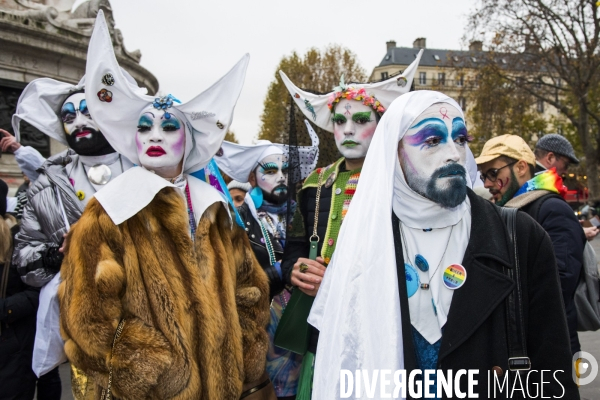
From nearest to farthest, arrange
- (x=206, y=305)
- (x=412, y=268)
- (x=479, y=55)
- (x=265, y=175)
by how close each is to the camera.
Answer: (x=412, y=268), (x=206, y=305), (x=265, y=175), (x=479, y=55)

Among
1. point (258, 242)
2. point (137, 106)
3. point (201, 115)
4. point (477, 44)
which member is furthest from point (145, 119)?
point (477, 44)

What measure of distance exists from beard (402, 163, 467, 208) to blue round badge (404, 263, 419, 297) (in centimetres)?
30

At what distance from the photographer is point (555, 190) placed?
3205 millimetres

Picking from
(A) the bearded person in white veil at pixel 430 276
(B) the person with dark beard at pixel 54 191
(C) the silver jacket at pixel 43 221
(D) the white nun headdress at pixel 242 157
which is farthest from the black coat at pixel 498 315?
(D) the white nun headdress at pixel 242 157

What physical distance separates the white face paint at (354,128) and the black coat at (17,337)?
2273mm

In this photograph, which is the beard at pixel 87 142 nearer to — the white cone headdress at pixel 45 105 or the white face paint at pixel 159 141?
the white cone headdress at pixel 45 105

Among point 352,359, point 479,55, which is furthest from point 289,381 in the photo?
point 479,55

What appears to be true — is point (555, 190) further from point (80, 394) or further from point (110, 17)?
point (110, 17)

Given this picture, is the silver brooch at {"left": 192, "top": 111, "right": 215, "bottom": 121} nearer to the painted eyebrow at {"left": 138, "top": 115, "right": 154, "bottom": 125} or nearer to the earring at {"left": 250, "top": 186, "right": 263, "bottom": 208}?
the painted eyebrow at {"left": 138, "top": 115, "right": 154, "bottom": 125}

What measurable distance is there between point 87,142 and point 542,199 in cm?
316

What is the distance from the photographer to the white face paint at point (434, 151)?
209cm

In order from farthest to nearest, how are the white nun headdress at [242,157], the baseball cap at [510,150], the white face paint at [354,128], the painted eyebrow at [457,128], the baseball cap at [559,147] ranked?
1. the white nun headdress at [242,157]
2. the baseball cap at [559,147]
3. the baseball cap at [510,150]
4. the white face paint at [354,128]
5. the painted eyebrow at [457,128]

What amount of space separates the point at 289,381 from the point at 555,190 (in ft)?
7.18

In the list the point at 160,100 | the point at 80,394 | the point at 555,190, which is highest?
the point at 160,100
